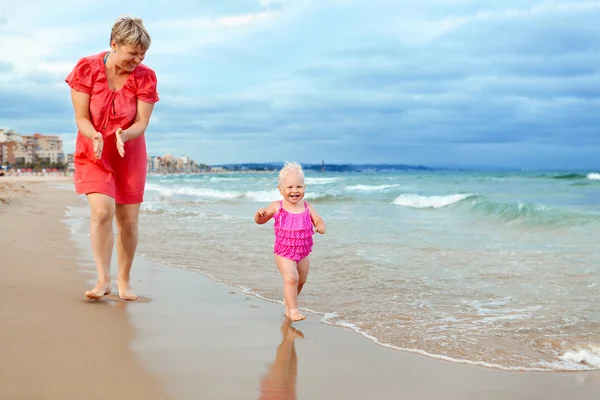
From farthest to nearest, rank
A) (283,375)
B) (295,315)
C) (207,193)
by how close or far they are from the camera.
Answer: (207,193) < (295,315) < (283,375)

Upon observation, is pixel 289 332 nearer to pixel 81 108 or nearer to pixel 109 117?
pixel 109 117

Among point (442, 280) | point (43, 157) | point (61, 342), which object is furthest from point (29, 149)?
point (61, 342)

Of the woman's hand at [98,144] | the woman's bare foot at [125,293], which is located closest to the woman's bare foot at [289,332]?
the woman's bare foot at [125,293]

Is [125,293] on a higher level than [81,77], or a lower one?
lower

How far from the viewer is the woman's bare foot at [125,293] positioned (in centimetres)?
424

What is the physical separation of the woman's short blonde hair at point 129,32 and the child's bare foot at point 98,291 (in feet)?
5.41

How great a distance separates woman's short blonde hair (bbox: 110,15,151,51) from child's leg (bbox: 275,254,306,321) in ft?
5.70

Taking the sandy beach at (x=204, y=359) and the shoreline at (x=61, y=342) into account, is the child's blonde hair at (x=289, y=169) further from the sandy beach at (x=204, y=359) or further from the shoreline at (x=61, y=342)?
the shoreline at (x=61, y=342)

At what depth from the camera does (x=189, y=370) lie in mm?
2779

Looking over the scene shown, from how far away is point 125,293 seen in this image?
428 centimetres

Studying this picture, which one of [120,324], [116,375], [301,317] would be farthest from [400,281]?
[116,375]

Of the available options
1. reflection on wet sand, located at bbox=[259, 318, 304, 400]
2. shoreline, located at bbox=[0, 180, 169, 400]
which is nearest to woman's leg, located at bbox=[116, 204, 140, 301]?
shoreline, located at bbox=[0, 180, 169, 400]

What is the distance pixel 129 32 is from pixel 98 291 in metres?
1.77

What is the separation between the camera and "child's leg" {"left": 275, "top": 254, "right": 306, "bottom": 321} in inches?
154
